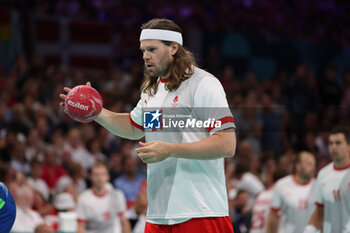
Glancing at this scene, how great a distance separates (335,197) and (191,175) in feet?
9.80

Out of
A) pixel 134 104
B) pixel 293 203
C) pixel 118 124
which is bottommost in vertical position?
pixel 293 203

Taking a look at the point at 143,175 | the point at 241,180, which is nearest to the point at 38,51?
the point at 143,175

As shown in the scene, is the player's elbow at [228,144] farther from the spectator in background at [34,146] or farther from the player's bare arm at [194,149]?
the spectator in background at [34,146]

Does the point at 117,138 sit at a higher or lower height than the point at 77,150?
higher

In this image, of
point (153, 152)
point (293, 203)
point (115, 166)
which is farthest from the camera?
point (115, 166)

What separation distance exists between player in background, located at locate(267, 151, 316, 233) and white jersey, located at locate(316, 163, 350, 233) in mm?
1839

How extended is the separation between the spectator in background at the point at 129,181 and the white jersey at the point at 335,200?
4.70 meters

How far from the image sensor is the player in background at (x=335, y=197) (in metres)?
6.46

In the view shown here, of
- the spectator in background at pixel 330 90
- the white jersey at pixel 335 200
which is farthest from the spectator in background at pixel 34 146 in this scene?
the spectator in background at pixel 330 90

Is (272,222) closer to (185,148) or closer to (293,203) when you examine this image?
(293,203)

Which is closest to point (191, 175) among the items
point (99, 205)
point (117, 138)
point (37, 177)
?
point (99, 205)

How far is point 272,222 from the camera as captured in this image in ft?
28.0

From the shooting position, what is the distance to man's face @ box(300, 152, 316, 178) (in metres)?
8.49

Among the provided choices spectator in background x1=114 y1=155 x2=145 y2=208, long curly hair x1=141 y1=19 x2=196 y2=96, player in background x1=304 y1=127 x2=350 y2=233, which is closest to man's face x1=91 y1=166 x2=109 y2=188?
spectator in background x1=114 y1=155 x2=145 y2=208
